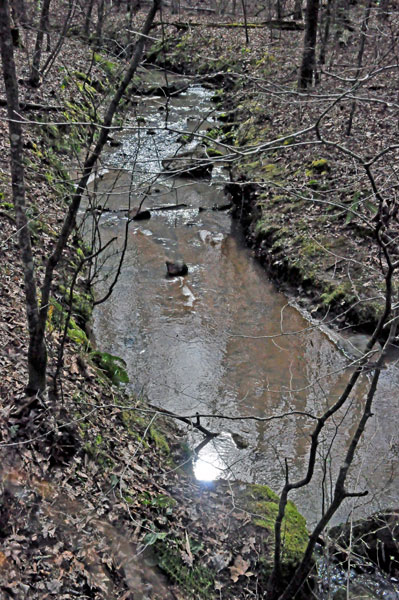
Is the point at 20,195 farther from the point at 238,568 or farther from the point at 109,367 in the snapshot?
the point at 238,568

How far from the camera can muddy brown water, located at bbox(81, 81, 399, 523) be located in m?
6.73

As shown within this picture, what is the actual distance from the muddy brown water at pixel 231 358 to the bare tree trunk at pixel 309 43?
5278 millimetres

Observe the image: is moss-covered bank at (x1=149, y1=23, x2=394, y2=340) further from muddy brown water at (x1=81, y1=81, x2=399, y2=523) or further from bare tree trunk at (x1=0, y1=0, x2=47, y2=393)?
bare tree trunk at (x1=0, y1=0, x2=47, y2=393)

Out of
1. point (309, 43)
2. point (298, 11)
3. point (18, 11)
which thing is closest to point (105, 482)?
point (309, 43)

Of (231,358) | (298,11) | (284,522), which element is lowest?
(231,358)

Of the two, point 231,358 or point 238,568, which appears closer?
point 238,568

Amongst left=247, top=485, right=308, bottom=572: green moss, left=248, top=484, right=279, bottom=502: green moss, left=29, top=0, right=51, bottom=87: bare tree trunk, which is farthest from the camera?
left=29, top=0, right=51, bottom=87: bare tree trunk

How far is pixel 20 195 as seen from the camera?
411 centimetres

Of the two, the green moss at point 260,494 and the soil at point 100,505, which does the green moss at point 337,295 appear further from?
the green moss at point 260,494

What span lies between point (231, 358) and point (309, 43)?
1036 centimetres

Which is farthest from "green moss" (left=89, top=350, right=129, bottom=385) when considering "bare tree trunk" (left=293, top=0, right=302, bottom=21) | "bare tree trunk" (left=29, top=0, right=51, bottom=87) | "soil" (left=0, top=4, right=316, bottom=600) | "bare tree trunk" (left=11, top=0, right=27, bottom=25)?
"bare tree trunk" (left=293, top=0, right=302, bottom=21)

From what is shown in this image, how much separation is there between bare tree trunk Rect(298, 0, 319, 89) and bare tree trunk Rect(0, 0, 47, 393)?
11781 millimetres

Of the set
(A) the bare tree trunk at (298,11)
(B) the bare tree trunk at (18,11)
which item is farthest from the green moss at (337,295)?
(A) the bare tree trunk at (298,11)

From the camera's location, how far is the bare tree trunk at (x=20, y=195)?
3.80 m
